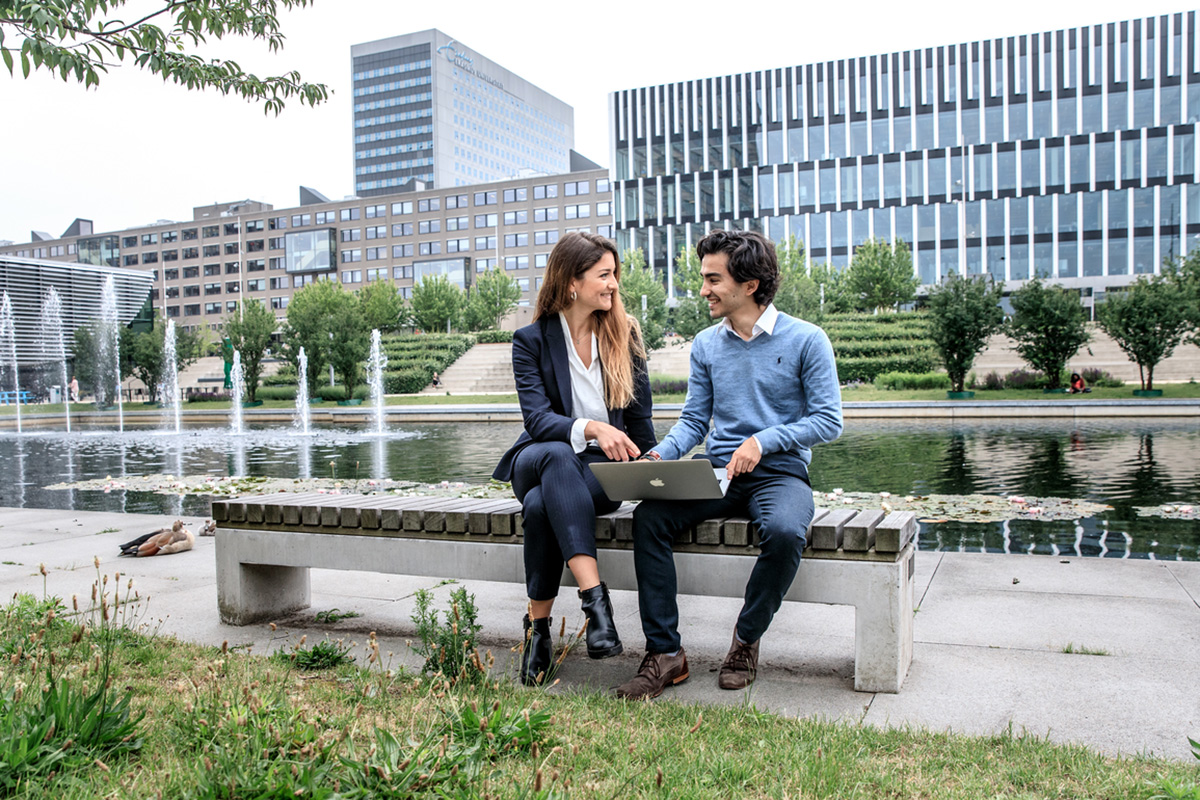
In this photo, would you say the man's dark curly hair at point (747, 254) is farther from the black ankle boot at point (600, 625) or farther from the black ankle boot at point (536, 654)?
the black ankle boot at point (536, 654)

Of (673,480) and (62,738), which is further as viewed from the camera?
(673,480)

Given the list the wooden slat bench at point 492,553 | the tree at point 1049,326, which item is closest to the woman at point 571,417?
the wooden slat bench at point 492,553

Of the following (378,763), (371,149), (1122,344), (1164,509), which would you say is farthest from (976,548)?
(371,149)

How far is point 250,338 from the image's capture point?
34406 millimetres

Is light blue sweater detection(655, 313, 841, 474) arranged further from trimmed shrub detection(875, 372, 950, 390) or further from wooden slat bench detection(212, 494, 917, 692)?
trimmed shrub detection(875, 372, 950, 390)

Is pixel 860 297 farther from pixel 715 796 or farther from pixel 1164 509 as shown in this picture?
pixel 715 796

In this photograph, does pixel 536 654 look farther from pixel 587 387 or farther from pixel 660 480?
pixel 587 387

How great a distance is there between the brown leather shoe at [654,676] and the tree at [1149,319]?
79.2 ft

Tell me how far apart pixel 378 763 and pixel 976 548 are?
5.10 metres

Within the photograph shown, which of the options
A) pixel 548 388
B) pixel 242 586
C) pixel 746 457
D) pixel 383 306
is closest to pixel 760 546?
pixel 746 457

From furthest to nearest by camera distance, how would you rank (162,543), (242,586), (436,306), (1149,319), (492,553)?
(436,306), (1149,319), (162,543), (242,586), (492,553)

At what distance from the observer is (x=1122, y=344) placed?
23891 mm

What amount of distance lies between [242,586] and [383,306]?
62889 millimetres

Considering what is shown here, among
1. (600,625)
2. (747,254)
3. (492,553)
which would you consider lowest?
(600,625)
